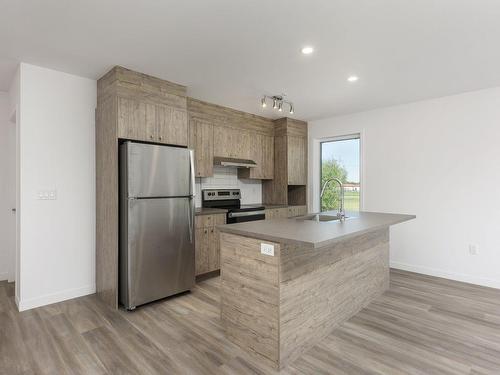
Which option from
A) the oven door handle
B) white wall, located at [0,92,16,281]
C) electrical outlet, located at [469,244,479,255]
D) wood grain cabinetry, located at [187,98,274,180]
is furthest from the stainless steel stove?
electrical outlet, located at [469,244,479,255]

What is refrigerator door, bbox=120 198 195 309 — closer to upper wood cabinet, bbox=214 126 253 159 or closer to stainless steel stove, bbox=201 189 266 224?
stainless steel stove, bbox=201 189 266 224

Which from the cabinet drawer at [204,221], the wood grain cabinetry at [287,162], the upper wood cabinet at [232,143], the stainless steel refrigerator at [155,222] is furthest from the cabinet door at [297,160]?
the stainless steel refrigerator at [155,222]

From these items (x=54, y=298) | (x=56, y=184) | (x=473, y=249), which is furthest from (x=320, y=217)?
(x=54, y=298)

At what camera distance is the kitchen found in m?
2.16

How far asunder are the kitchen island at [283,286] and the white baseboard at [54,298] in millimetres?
1923

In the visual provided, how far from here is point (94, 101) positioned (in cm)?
343

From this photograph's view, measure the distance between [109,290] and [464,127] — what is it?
15.9 ft

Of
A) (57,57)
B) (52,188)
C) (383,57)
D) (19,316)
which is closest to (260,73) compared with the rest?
(383,57)

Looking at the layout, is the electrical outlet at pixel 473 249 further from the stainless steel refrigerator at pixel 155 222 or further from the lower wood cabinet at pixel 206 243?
the stainless steel refrigerator at pixel 155 222

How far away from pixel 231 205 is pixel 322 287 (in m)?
2.62

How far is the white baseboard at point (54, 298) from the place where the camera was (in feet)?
9.75

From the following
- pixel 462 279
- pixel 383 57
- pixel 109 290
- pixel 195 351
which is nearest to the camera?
pixel 195 351

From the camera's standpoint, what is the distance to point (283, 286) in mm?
2064

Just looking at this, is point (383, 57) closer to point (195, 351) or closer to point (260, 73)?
point (260, 73)
